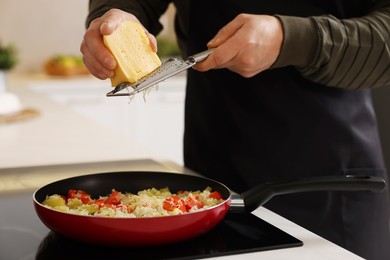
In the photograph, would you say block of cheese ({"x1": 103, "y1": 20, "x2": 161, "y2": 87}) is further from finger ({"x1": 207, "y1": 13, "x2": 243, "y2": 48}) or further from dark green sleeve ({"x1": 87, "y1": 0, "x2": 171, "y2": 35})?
dark green sleeve ({"x1": 87, "y1": 0, "x2": 171, "y2": 35})

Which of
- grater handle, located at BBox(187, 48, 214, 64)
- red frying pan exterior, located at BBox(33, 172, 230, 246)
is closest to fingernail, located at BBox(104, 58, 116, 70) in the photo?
grater handle, located at BBox(187, 48, 214, 64)

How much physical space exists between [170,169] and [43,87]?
2326 millimetres

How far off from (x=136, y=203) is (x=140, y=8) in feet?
2.15

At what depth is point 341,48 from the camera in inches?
48.6

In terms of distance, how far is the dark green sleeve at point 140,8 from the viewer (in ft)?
4.68

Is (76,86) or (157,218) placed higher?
(157,218)

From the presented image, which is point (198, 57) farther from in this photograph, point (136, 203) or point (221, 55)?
point (136, 203)

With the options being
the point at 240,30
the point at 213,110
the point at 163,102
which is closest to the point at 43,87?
the point at 163,102

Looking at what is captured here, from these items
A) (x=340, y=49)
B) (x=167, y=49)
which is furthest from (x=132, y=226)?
(x=167, y=49)

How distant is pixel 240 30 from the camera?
1.10 m

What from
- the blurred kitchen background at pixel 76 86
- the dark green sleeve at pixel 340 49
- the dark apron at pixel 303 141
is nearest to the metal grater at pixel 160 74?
the dark green sleeve at pixel 340 49

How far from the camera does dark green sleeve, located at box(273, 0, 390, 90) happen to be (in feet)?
3.94

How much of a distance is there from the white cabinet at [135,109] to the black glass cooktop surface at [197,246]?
8.81 feet

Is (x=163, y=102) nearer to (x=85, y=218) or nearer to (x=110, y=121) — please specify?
(x=110, y=121)
